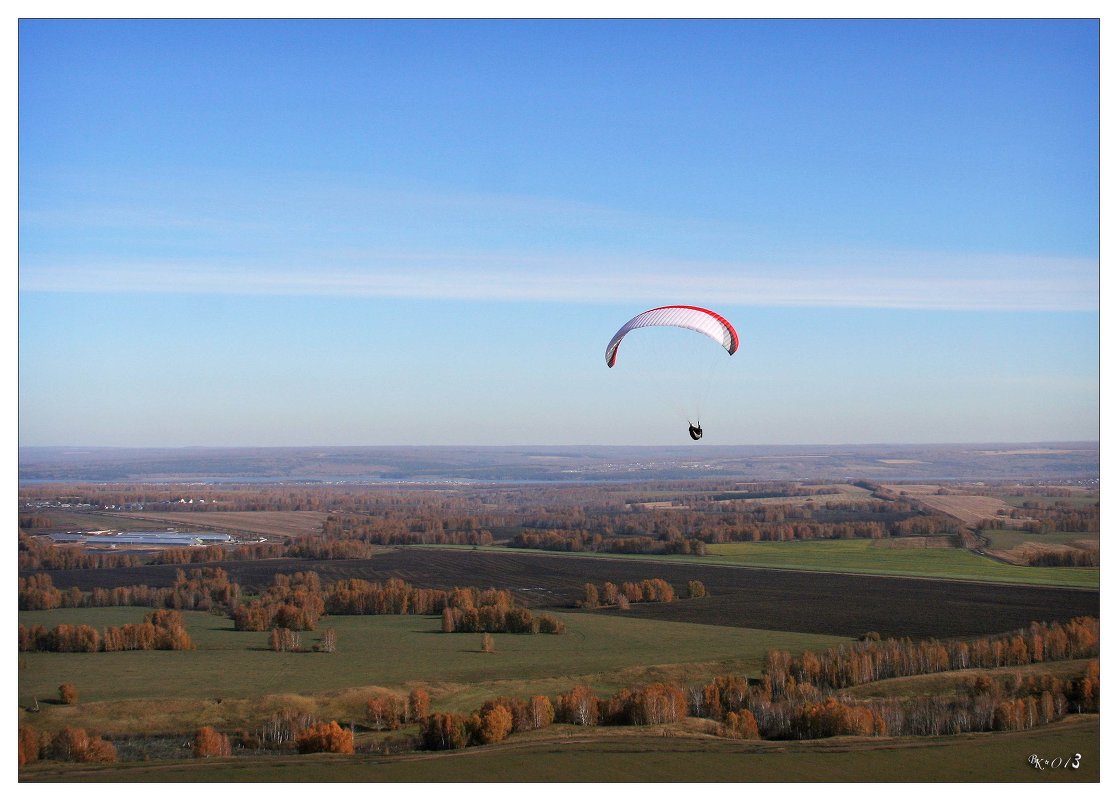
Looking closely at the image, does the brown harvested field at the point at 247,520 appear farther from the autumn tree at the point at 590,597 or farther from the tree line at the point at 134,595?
the autumn tree at the point at 590,597

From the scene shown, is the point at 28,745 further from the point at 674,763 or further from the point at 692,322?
the point at 692,322

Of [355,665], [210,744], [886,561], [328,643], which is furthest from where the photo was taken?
[886,561]

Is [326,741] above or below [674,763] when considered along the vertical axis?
below

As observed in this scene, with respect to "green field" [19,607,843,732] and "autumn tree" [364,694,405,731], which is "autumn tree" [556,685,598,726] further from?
"autumn tree" [364,694,405,731]

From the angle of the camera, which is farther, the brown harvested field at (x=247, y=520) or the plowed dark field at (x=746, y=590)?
the brown harvested field at (x=247, y=520)

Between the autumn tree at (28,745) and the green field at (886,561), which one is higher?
the autumn tree at (28,745)

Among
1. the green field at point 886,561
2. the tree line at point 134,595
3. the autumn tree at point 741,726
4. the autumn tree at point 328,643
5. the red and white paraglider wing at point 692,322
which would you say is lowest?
the green field at point 886,561

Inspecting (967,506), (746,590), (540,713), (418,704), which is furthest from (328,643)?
(967,506)

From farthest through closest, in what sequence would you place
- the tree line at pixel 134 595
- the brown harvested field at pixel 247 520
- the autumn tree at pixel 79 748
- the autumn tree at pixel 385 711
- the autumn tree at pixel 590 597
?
the brown harvested field at pixel 247 520
the autumn tree at pixel 590 597
the tree line at pixel 134 595
the autumn tree at pixel 385 711
the autumn tree at pixel 79 748

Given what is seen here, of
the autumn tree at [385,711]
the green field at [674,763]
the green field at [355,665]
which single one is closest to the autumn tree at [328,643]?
the green field at [355,665]
